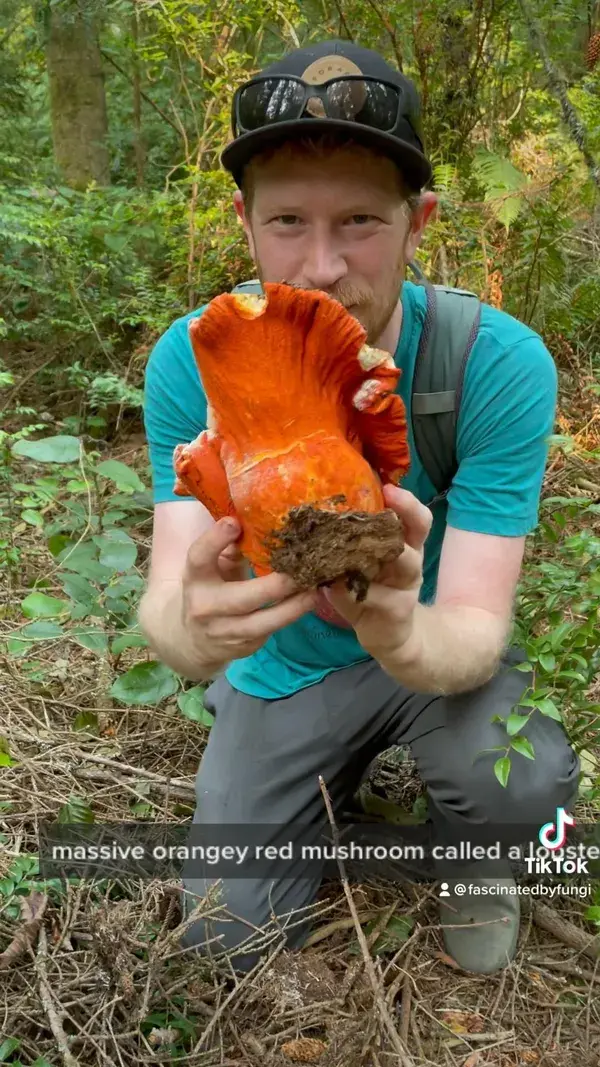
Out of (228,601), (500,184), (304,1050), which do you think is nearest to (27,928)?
(304,1050)

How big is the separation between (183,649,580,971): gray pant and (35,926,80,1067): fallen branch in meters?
0.51

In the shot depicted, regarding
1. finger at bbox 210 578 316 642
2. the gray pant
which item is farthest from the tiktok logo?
finger at bbox 210 578 316 642

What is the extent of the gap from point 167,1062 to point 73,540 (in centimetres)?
264

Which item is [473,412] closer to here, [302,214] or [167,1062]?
[302,214]

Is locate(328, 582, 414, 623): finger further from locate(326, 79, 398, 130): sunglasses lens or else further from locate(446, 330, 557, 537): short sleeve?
locate(326, 79, 398, 130): sunglasses lens

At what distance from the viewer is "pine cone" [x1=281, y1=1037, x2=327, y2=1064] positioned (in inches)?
93.6

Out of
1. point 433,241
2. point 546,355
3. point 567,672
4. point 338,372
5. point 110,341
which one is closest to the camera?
point 338,372

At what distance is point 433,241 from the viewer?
225 inches

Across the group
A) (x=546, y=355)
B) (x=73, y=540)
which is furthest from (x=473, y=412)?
(x=73, y=540)

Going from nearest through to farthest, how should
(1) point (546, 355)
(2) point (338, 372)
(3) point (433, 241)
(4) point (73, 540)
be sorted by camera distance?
(2) point (338, 372) → (1) point (546, 355) → (4) point (73, 540) → (3) point (433, 241)

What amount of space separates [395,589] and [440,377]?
3.25 feet

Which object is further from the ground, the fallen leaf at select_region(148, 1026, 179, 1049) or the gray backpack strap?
the gray backpack strap

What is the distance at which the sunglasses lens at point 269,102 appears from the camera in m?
2.26

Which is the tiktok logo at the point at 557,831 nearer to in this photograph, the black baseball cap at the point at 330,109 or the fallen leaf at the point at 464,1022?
the fallen leaf at the point at 464,1022
